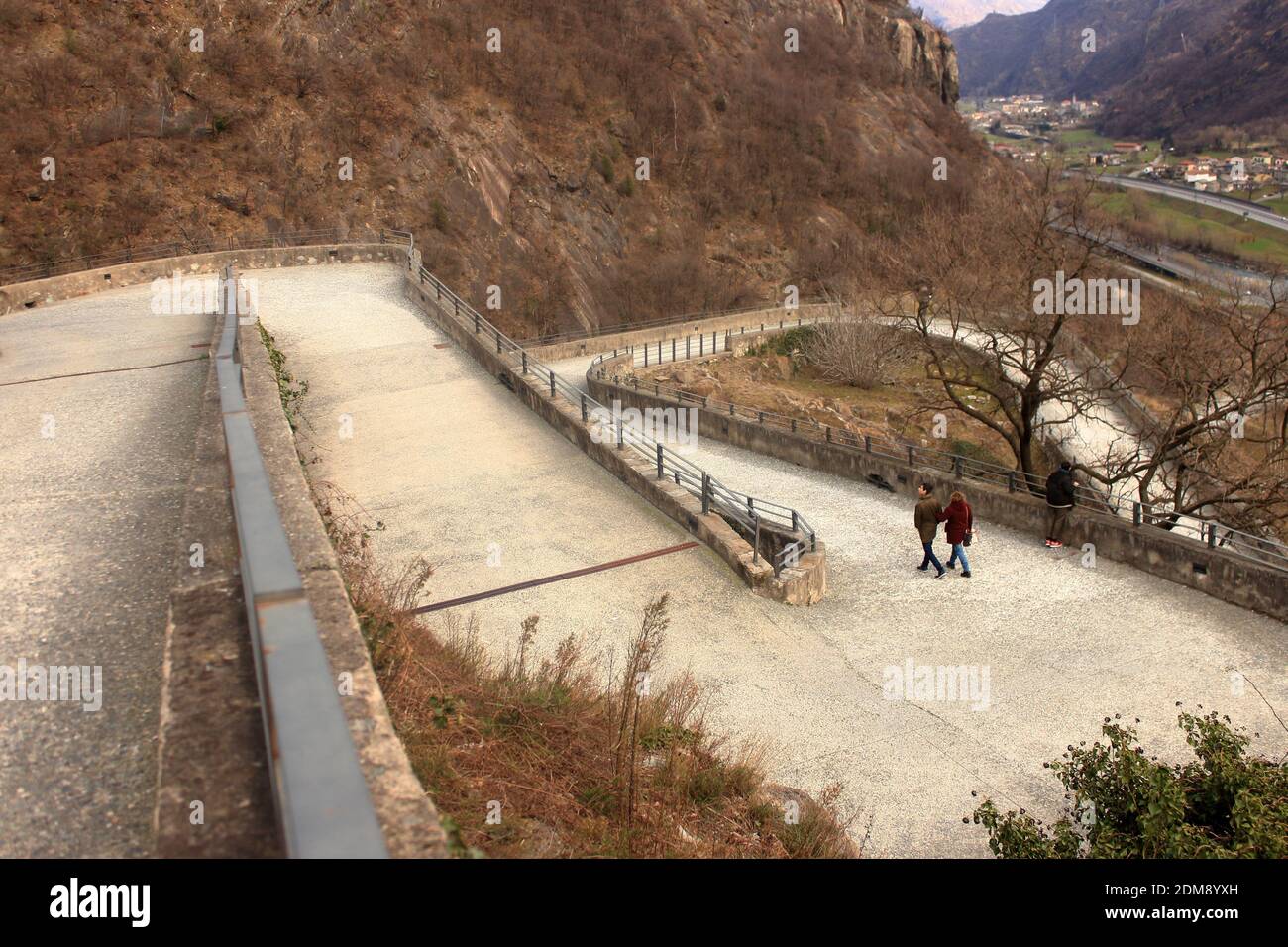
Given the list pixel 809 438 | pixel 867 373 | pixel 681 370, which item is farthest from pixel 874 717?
pixel 867 373

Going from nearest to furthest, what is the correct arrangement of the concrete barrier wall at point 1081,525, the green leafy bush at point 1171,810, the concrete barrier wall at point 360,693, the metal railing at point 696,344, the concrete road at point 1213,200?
the concrete barrier wall at point 360,693 < the green leafy bush at point 1171,810 < the concrete barrier wall at point 1081,525 < the metal railing at point 696,344 < the concrete road at point 1213,200

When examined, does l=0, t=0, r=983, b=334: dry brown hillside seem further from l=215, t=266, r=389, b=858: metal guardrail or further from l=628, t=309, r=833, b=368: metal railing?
l=215, t=266, r=389, b=858: metal guardrail

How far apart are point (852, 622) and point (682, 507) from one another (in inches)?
99.6

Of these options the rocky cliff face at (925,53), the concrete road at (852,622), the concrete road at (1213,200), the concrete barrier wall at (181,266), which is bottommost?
the concrete road at (852,622)

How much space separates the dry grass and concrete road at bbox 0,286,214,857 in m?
1.26

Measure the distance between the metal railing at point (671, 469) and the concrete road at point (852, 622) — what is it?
0.56 m

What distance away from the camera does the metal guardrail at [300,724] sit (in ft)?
8.66

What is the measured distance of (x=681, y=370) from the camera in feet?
133

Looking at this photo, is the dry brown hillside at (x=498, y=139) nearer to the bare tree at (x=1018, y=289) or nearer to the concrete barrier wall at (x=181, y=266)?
the concrete barrier wall at (x=181, y=266)

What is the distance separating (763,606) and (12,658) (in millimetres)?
7306

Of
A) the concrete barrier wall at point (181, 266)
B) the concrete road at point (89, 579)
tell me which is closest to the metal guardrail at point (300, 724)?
the concrete road at point (89, 579)

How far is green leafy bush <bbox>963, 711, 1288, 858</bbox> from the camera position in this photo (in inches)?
222

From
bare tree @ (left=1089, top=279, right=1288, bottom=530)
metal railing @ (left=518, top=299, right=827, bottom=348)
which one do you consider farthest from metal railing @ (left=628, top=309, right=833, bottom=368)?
bare tree @ (left=1089, top=279, right=1288, bottom=530)
